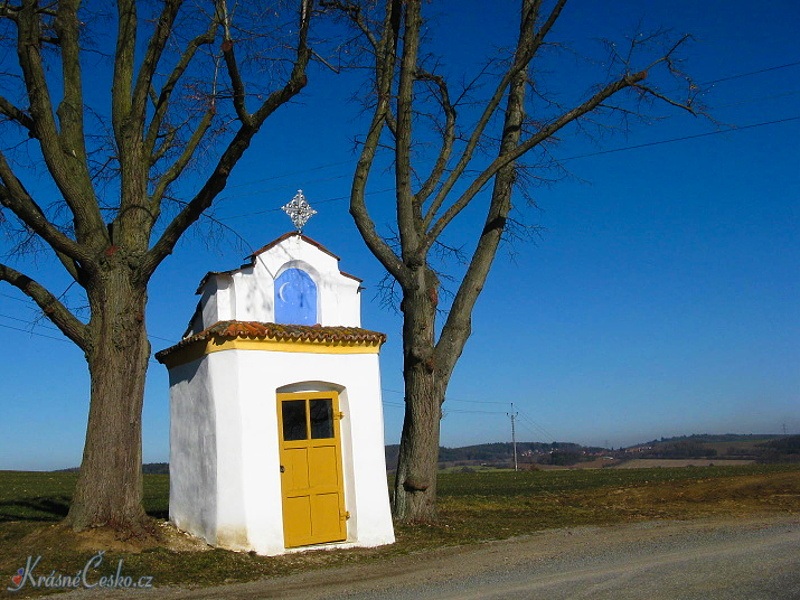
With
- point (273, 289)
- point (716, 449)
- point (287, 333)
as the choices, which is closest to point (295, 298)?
point (273, 289)

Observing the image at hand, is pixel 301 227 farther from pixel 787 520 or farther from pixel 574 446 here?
pixel 574 446

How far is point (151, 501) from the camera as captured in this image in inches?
926

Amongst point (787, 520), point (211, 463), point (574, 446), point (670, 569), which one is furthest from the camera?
point (574, 446)

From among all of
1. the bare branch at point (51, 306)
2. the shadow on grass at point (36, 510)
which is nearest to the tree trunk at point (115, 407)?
the bare branch at point (51, 306)

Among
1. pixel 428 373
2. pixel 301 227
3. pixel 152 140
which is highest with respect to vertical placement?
pixel 152 140

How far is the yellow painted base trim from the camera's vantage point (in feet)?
34.8

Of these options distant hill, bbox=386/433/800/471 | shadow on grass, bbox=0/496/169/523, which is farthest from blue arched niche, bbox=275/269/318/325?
distant hill, bbox=386/433/800/471

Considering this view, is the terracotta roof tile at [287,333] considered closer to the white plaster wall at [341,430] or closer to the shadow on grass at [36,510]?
the white plaster wall at [341,430]

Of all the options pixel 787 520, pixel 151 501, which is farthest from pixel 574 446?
pixel 787 520

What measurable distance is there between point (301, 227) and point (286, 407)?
273cm

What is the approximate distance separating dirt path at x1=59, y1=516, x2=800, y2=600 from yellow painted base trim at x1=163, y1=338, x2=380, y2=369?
302 centimetres

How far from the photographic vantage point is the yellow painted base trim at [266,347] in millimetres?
10594

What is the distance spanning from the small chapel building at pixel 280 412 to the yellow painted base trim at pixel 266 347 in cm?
2

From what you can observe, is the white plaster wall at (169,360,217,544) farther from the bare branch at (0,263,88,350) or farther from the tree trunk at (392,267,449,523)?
the tree trunk at (392,267,449,523)
